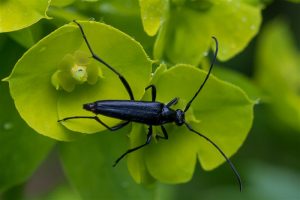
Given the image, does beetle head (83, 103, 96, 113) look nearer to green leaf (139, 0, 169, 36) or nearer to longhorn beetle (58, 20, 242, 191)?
Answer: longhorn beetle (58, 20, 242, 191)

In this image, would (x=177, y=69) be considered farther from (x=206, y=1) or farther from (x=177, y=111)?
(x=206, y=1)

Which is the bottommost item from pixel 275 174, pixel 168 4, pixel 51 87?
pixel 275 174

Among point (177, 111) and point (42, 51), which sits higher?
point (42, 51)

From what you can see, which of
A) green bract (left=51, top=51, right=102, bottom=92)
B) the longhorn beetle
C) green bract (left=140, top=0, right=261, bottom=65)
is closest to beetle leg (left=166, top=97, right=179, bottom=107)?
the longhorn beetle

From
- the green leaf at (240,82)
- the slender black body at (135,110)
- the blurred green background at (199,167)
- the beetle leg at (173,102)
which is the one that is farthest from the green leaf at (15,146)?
the green leaf at (240,82)

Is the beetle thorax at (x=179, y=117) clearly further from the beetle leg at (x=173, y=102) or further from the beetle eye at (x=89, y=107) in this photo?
the beetle eye at (x=89, y=107)

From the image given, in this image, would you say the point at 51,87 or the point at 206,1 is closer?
the point at 51,87

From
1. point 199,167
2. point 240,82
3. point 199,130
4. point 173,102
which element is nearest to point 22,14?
point 173,102

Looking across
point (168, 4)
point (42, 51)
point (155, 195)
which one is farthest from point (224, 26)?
point (42, 51)
